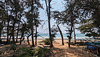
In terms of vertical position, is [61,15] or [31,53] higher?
[61,15]

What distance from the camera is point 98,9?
22.2ft

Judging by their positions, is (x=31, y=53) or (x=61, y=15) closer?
(x=31, y=53)

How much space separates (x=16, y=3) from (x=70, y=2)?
10098 millimetres

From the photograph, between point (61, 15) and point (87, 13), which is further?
point (61, 15)

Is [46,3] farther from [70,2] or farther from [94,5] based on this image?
[94,5]

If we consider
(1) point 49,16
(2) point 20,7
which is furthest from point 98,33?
(2) point 20,7

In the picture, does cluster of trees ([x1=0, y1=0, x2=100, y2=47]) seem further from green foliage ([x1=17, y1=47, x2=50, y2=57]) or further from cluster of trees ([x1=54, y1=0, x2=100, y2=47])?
green foliage ([x1=17, y1=47, x2=50, y2=57])

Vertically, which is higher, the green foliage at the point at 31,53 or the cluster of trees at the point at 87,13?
the cluster of trees at the point at 87,13

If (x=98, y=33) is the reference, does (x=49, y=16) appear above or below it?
above

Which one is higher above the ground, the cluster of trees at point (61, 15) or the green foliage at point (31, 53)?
the cluster of trees at point (61, 15)

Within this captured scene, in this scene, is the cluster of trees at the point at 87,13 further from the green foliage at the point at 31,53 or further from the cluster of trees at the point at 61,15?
the green foliage at the point at 31,53

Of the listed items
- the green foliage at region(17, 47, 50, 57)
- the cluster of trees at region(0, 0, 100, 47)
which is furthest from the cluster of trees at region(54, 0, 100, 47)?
the green foliage at region(17, 47, 50, 57)

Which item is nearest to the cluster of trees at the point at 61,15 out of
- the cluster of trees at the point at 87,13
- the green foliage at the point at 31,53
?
the cluster of trees at the point at 87,13

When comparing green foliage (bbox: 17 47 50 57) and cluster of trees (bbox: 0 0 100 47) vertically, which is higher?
cluster of trees (bbox: 0 0 100 47)
